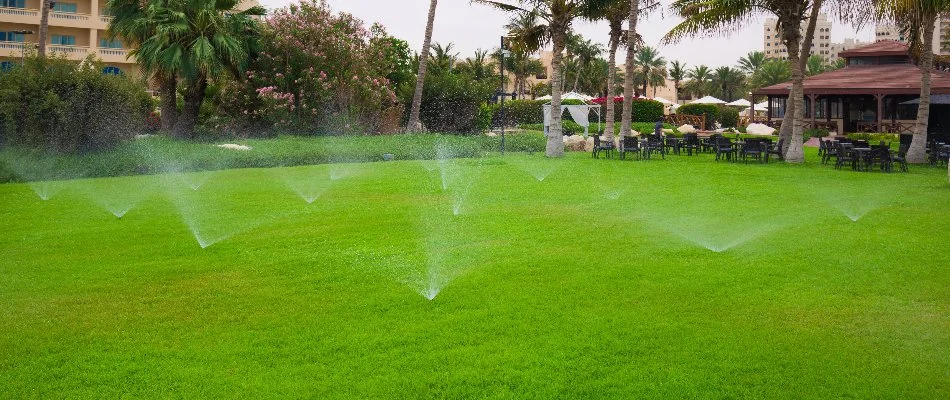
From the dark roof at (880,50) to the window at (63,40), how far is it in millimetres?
53963

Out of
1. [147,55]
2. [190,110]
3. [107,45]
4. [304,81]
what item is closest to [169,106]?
[190,110]

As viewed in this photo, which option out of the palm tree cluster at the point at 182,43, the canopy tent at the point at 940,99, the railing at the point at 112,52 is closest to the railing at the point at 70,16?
the railing at the point at 112,52

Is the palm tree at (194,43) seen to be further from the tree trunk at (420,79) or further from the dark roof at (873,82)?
the dark roof at (873,82)

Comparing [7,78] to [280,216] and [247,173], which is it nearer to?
[247,173]

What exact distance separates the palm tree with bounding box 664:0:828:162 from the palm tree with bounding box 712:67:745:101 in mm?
72509

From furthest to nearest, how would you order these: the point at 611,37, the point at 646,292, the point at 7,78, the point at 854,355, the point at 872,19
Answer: the point at 611,37
the point at 872,19
the point at 7,78
the point at 646,292
the point at 854,355

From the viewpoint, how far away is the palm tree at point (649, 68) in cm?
10494

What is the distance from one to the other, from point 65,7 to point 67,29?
1.59m

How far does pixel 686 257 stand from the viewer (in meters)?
10.9

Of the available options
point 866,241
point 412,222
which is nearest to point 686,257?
point 866,241

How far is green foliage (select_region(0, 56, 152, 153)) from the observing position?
78.4 feet

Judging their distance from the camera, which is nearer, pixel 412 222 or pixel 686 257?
pixel 686 257

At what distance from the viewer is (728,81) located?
101000 millimetres

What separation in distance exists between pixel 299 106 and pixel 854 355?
108 feet
